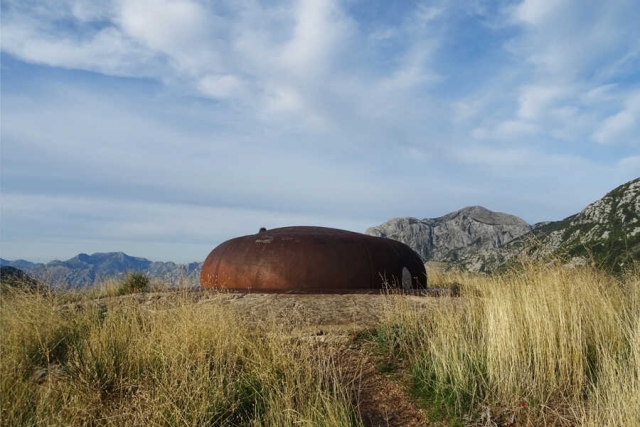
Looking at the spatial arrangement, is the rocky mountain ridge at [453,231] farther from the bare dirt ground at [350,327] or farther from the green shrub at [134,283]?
the bare dirt ground at [350,327]

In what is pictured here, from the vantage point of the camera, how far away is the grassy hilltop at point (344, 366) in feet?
11.7

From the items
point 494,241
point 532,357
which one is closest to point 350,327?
point 532,357

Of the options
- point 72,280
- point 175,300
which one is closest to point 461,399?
point 175,300

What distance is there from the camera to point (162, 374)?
3.88 metres

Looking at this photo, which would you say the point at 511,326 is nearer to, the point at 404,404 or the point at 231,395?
the point at 404,404

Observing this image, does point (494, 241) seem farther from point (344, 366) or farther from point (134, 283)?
point (344, 366)

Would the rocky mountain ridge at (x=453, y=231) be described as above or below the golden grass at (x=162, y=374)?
above

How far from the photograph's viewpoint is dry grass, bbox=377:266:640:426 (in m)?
3.62

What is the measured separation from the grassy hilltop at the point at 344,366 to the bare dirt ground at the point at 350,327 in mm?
23

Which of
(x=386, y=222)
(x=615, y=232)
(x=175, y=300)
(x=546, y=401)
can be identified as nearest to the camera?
(x=546, y=401)

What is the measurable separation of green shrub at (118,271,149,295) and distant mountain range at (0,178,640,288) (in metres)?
0.34

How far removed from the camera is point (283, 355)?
4289 millimetres

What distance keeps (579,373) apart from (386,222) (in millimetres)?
159104

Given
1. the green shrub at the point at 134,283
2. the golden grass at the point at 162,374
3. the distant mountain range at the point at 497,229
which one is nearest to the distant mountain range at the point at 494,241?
the distant mountain range at the point at 497,229
